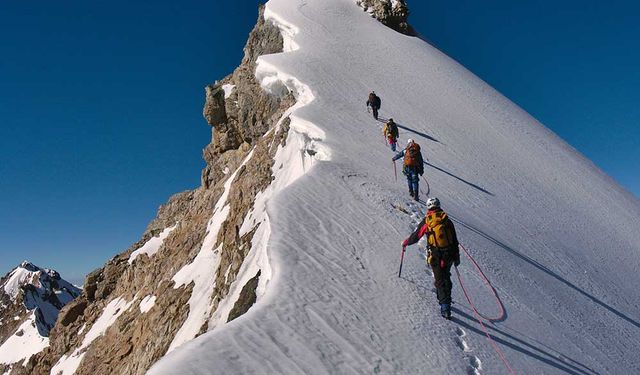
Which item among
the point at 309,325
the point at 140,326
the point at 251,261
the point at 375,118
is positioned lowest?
the point at 140,326

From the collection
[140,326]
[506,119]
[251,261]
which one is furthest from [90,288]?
[506,119]

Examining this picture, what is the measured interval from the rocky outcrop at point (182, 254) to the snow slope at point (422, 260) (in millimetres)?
1868

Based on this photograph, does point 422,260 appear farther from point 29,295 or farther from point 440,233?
point 29,295

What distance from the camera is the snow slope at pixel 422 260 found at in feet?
19.8

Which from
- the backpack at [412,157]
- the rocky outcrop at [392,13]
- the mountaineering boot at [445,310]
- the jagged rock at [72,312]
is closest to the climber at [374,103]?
the backpack at [412,157]

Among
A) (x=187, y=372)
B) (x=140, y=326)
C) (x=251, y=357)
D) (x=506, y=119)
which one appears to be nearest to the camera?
(x=187, y=372)

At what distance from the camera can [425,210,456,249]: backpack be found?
6.92 m

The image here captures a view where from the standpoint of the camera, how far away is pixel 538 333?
26.5 ft

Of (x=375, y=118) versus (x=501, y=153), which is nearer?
(x=375, y=118)

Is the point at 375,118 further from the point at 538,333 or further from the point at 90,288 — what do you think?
the point at 90,288

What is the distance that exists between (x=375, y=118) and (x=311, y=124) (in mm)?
5221

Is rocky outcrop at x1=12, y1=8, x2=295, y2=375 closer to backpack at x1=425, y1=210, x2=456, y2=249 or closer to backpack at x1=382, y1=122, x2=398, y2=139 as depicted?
backpack at x1=425, y1=210, x2=456, y2=249

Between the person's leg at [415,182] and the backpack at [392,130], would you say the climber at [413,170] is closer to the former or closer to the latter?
the person's leg at [415,182]

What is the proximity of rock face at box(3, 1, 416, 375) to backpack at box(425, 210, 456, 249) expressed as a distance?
312 centimetres
